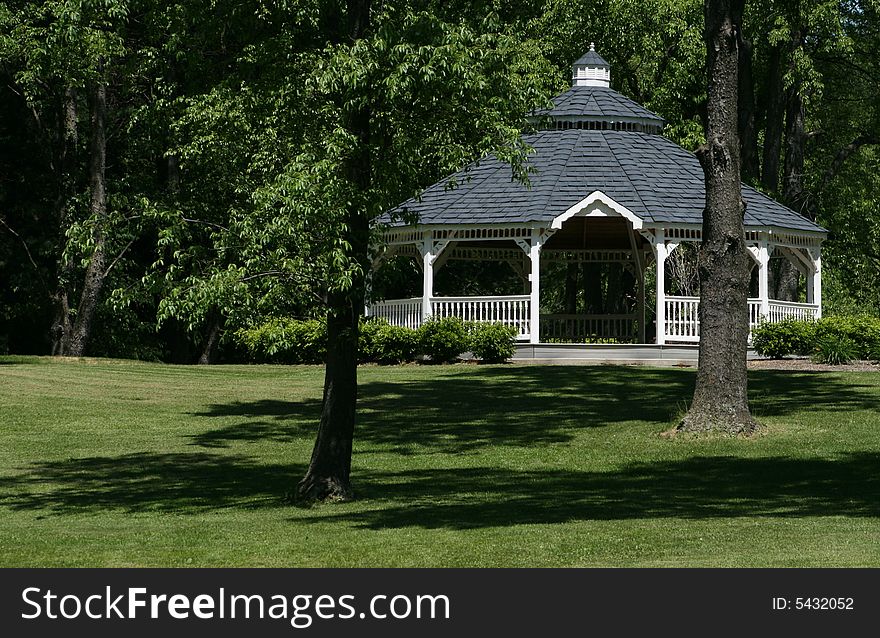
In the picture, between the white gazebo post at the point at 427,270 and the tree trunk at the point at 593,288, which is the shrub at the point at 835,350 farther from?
the tree trunk at the point at 593,288

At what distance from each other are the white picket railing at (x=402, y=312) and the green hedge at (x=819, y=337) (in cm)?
790

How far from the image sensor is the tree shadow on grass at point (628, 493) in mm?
13477

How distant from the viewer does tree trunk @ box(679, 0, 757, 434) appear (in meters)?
19.8

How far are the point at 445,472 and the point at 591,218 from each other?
19.3m

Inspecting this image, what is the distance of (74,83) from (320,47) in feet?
52.7

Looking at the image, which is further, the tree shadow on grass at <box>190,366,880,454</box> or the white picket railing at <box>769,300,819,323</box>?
the white picket railing at <box>769,300,819,323</box>

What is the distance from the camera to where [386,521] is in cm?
1344

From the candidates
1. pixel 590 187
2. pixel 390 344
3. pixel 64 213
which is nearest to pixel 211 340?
pixel 64 213

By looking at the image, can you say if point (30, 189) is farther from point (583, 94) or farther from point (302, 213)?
point (302, 213)

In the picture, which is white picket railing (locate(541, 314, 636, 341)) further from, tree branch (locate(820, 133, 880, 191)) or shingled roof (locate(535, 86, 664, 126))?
tree branch (locate(820, 133, 880, 191))

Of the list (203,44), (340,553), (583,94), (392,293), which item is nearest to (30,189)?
(392,293)

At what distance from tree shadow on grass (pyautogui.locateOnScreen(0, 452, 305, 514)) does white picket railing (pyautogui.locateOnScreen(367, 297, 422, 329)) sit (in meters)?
14.6

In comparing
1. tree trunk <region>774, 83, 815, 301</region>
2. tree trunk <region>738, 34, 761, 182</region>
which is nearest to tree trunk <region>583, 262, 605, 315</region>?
tree trunk <region>738, 34, 761, 182</region>

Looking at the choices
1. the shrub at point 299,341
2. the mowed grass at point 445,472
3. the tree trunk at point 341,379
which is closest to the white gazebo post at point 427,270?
the shrub at point 299,341
